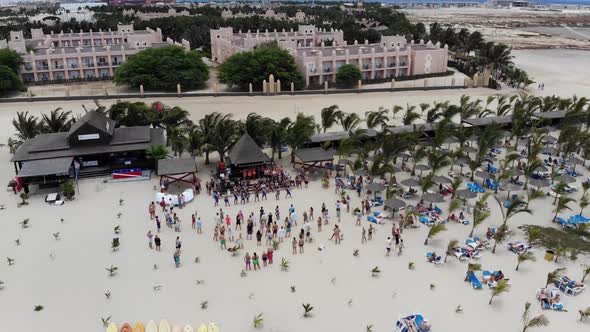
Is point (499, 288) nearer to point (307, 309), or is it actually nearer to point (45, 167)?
point (307, 309)

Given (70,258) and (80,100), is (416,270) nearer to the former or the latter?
(70,258)

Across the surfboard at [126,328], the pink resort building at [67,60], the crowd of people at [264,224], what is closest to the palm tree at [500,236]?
the crowd of people at [264,224]

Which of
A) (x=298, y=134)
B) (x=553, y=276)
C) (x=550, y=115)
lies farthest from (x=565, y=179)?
(x=298, y=134)

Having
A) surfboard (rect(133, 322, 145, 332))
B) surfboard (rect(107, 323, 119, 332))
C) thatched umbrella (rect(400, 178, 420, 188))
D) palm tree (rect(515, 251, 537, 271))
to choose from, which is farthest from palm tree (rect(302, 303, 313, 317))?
thatched umbrella (rect(400, 178, 420, 188))

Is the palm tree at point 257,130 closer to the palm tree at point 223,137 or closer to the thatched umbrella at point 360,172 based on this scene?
the palm tree at point 223,137

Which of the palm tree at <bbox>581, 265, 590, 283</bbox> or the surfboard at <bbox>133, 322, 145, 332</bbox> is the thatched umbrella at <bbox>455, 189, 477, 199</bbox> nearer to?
the palm tree at <bbox>581, 265, 590, 283</bbox>

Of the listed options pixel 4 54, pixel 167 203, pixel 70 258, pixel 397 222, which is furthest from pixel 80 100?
pixel 397 222

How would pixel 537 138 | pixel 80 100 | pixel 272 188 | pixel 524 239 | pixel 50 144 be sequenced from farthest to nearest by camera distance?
1. pixel 80 100
2. pixel 537 138
3. pixel 50 144
4. pixel 272 188
5. pixel 524 239
